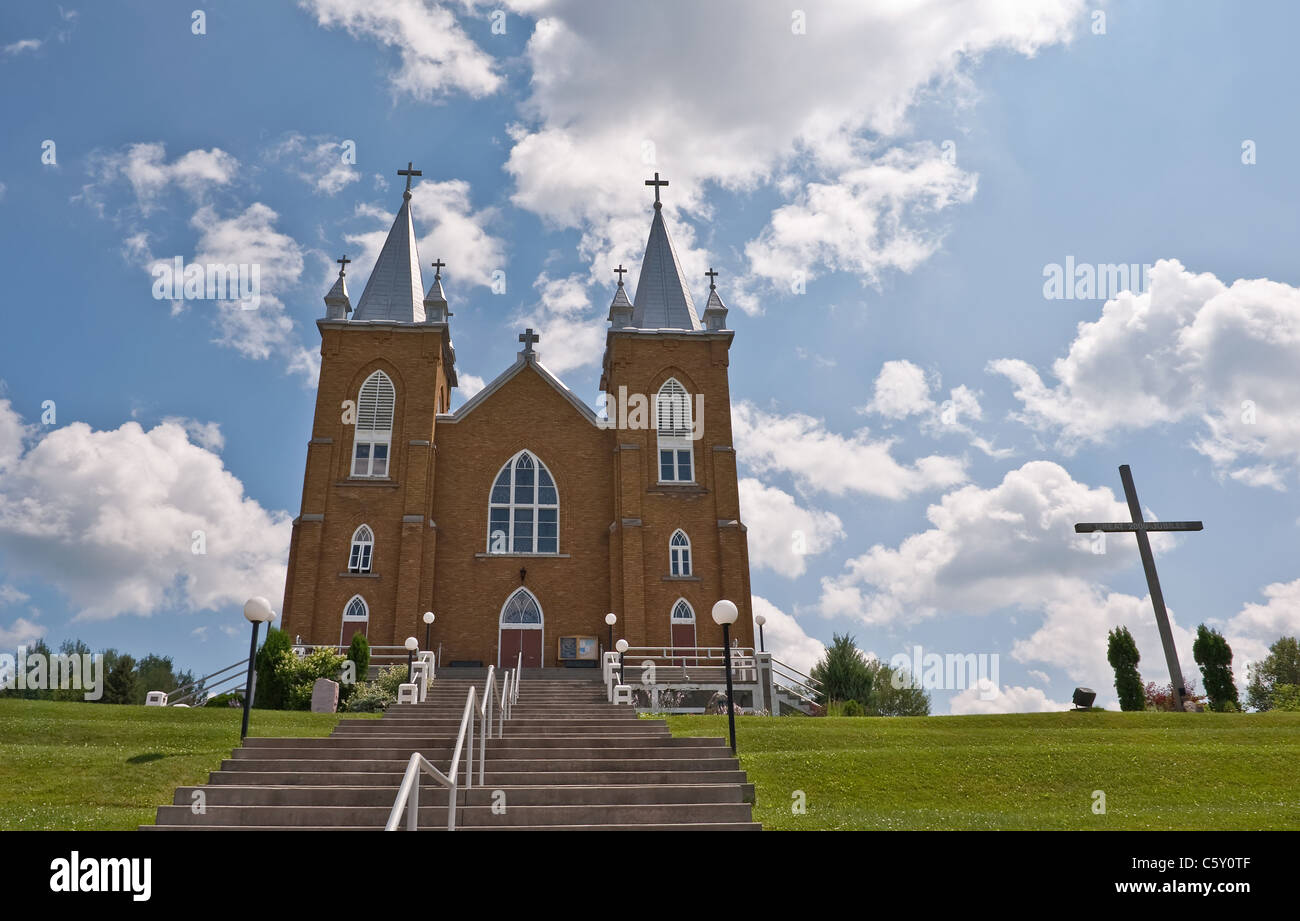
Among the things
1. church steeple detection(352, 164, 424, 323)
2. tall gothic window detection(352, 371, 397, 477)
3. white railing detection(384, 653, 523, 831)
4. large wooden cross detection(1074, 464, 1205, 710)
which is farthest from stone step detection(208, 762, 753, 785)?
church steeple detection(352, 164, 424, 323)

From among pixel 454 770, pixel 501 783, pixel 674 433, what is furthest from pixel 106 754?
pixel 674 433

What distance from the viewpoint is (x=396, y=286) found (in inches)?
1350

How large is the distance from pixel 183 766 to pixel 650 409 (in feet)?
70.5

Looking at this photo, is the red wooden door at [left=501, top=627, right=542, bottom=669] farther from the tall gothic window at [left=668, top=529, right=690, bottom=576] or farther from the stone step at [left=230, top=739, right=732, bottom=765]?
the stone step at [left=230, top=739, right=732, bottom=765]

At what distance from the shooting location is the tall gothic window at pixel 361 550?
29.9 meters

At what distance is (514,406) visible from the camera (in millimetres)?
33188

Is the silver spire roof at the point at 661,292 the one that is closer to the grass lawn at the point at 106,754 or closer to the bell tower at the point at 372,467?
the bell tower at the point at 372,467

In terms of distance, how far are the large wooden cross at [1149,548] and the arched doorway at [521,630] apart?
16381 millimetres

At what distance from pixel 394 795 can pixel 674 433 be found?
2361 cm

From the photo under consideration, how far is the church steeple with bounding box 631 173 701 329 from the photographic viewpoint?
34594mm

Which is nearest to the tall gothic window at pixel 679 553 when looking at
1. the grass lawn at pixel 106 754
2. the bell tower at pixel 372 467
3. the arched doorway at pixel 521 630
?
the arched doorway at pixel 521 630

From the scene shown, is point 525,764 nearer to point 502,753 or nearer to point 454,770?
point 502,753
